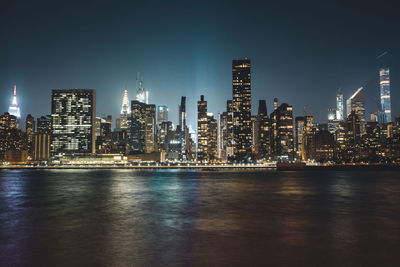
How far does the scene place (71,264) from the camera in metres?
14.8

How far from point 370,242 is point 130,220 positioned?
18149 mm

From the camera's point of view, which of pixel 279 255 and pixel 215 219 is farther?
pixel 215 219

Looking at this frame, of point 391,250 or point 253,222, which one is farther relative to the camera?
point 253,222

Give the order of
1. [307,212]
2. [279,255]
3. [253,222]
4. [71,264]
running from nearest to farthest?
1. [71,264]
2. [279,255]
3. [253,222]
4. [307,212]

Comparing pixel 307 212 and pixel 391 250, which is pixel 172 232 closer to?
pixel 391 250

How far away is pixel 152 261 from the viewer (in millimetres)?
15328

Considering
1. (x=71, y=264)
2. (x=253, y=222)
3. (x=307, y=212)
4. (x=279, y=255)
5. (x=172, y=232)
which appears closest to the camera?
(x=71, y=264)

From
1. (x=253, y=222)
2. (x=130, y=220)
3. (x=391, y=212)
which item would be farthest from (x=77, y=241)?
(x=391, y=212)

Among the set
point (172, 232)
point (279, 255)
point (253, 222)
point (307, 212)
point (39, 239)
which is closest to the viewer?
point (279, 255)

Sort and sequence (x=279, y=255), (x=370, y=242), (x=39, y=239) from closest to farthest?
1. (x=279, y=255)
2. (x=370, y=242)
3. (x=39, y=239)

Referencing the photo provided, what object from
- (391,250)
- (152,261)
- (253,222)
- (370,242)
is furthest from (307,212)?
(152,261)

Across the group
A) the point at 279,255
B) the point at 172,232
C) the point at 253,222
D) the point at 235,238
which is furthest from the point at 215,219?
the point at 279,255

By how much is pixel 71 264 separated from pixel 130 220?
13.7 m

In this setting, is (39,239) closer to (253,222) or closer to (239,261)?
(239,261)
